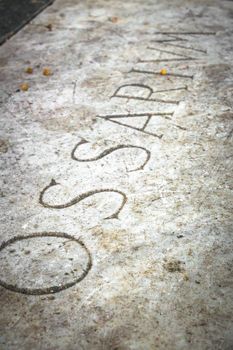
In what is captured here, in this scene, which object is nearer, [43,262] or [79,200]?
[43,262]

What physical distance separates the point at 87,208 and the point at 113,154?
51 centimetres

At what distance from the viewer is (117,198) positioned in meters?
2.04

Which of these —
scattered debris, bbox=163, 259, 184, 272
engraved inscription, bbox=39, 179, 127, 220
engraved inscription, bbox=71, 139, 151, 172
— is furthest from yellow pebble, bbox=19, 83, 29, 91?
scattered debris, bbox=163, 259, 184, 272

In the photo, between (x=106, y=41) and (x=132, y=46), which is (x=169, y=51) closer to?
(x=132, y=46)

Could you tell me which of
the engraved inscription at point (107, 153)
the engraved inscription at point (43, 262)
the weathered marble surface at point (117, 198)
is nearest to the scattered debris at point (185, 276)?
the weathered marble surface at point (117, 198)

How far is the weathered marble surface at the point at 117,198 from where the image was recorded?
1465 mm

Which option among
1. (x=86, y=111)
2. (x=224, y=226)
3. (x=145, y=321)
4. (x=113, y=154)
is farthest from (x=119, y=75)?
(x=145, y=321)

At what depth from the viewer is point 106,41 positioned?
3898 millimetres

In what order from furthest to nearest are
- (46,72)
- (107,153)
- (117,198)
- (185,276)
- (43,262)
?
1. (46,72)
2. (107,153)
3. (117,198)
4. (43,262)
5. (185,276)

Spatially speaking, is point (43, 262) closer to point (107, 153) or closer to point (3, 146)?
point (107, 153)

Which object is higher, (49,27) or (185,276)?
(49,27)

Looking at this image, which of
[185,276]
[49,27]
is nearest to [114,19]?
[49,27]

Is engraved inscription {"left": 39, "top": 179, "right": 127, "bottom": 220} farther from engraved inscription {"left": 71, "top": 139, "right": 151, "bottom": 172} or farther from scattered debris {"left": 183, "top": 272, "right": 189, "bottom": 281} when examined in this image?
scattered debris {"left": 183, "top": 272, "right": 189, "bottom": 281}

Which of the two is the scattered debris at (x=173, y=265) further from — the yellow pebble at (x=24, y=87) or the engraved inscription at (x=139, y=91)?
the yellow pebble at (x=24, y=87)
